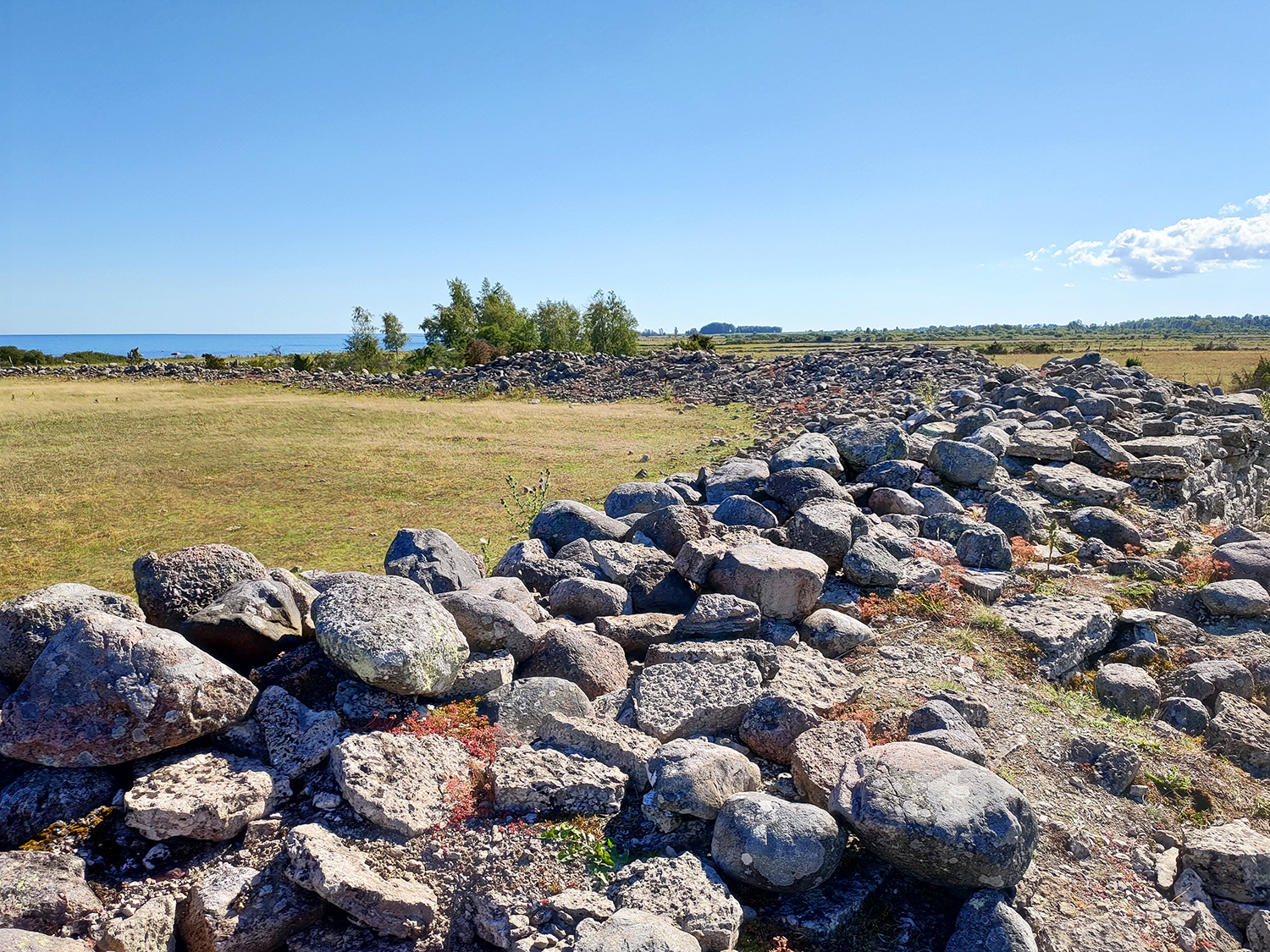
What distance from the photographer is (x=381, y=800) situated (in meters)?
3.29

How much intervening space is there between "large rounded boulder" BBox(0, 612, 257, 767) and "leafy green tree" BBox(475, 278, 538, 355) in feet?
160

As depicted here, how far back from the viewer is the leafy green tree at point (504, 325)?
53.4m

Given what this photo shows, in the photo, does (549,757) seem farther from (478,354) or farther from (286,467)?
(478,354)

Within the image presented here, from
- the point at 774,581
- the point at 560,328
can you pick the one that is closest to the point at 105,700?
the point at 774,581

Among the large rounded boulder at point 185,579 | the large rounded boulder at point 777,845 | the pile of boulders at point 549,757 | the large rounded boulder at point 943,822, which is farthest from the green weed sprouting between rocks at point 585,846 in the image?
the large rounded boulder at point 185,579

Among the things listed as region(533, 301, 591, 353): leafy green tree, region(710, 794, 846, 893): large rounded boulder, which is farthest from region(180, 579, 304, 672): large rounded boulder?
region(533, 301, 591, 353): leafy green tree

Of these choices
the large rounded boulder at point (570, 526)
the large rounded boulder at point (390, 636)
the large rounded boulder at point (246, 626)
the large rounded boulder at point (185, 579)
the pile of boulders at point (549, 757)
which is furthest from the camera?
the large rounded boulder at point (570, 526)

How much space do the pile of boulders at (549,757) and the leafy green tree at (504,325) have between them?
156 ft

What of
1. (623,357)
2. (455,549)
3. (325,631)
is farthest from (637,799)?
(623,357)

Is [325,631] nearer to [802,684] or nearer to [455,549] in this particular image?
[455,549]

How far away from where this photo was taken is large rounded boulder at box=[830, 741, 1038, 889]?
3117 mm

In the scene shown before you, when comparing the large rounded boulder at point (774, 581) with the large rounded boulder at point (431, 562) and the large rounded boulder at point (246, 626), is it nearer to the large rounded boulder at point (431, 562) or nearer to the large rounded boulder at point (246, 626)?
the large rounded boulder at point (431, 562)

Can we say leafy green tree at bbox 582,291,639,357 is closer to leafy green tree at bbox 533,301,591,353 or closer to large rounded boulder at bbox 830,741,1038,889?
leafy green tree at bbox 533,301,591,353

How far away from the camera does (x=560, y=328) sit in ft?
174
